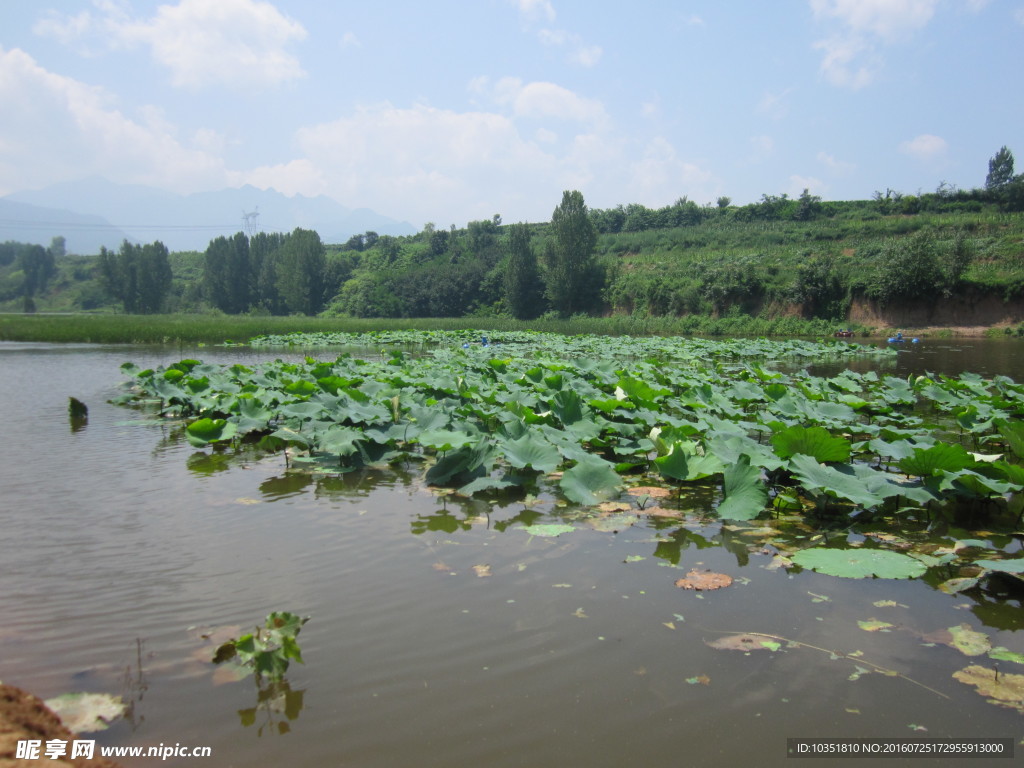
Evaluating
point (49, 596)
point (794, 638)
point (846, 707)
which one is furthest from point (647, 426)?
point (49, 596)

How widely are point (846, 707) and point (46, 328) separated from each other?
27.8m

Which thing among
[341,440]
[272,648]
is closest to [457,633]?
[272,648]

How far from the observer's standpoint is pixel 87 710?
5.68ft

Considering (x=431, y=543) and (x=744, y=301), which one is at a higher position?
(x=744, y=301)

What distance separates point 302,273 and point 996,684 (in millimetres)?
56212

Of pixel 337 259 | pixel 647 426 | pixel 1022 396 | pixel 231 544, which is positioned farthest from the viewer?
pixel 337 259

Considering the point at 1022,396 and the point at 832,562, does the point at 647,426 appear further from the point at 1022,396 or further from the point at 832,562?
the point at 1022,396

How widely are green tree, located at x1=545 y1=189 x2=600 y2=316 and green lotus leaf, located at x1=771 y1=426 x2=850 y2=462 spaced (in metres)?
38.5

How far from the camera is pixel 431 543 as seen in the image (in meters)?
3.09

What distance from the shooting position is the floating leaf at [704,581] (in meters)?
2.58

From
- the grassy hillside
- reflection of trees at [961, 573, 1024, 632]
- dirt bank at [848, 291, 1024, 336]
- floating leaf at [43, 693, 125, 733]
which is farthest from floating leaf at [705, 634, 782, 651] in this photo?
the grassy hillside

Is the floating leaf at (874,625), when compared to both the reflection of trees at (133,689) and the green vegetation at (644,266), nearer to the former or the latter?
the reflection of trees at (133,689)

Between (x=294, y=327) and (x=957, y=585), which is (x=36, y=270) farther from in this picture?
(x=957, y=585)

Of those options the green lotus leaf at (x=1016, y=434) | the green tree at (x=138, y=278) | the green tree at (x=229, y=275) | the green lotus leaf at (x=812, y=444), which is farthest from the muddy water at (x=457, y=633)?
the green tree at (x=229, y=275)
